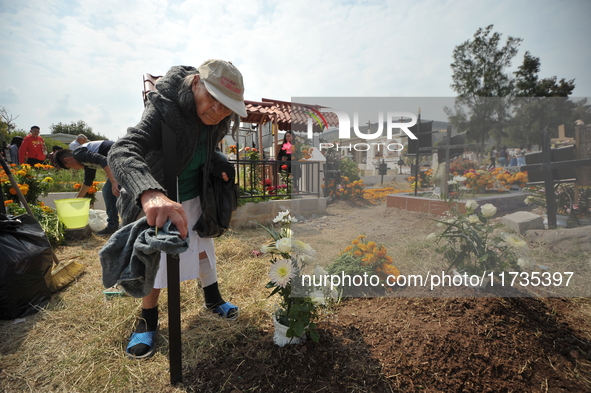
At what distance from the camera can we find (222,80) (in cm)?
136

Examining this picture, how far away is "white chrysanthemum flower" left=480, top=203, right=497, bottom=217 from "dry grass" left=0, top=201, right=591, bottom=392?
345mm

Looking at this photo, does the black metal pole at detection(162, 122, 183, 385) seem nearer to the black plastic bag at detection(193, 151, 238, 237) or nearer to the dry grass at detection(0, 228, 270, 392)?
the dry grass at detection(0, 228, 270, 392)

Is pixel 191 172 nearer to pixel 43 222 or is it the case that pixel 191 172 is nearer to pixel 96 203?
pixel 43 222

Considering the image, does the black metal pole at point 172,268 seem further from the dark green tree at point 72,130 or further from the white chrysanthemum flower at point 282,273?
the dark green tree at point 72,130

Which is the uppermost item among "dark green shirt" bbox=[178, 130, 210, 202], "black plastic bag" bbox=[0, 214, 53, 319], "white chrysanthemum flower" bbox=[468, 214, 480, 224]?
"dark green shirt" bbox=[178, 130, 210, 202]

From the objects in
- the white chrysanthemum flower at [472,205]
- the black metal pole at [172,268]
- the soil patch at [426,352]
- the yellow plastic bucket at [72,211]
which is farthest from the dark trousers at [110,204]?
the white chrysanthemum flower at [472,205]

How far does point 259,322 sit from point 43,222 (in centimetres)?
350

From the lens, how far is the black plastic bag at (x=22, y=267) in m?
1.98

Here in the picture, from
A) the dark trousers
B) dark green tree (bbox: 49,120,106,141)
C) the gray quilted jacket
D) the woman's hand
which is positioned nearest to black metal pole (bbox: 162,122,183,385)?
the gray quilted jacket

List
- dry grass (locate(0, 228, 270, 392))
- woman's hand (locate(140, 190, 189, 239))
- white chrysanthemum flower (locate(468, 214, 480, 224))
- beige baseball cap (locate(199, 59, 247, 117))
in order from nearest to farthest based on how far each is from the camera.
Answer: woman's hand (locate(140, 190, 189, 239)) → beige baseball cap (locate(199, 59, 247, 117)) → dry grass (locate(0, 228, 270, 392)) → white chrysanthemum flower (locate(468, 214, 480, 224))

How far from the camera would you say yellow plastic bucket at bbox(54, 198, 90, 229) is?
3765mm

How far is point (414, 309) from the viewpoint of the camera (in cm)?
169

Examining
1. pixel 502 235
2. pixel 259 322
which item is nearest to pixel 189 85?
pixel 259 322

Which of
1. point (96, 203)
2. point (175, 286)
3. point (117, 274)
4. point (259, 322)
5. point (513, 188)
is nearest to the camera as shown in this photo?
point (117, 274)
